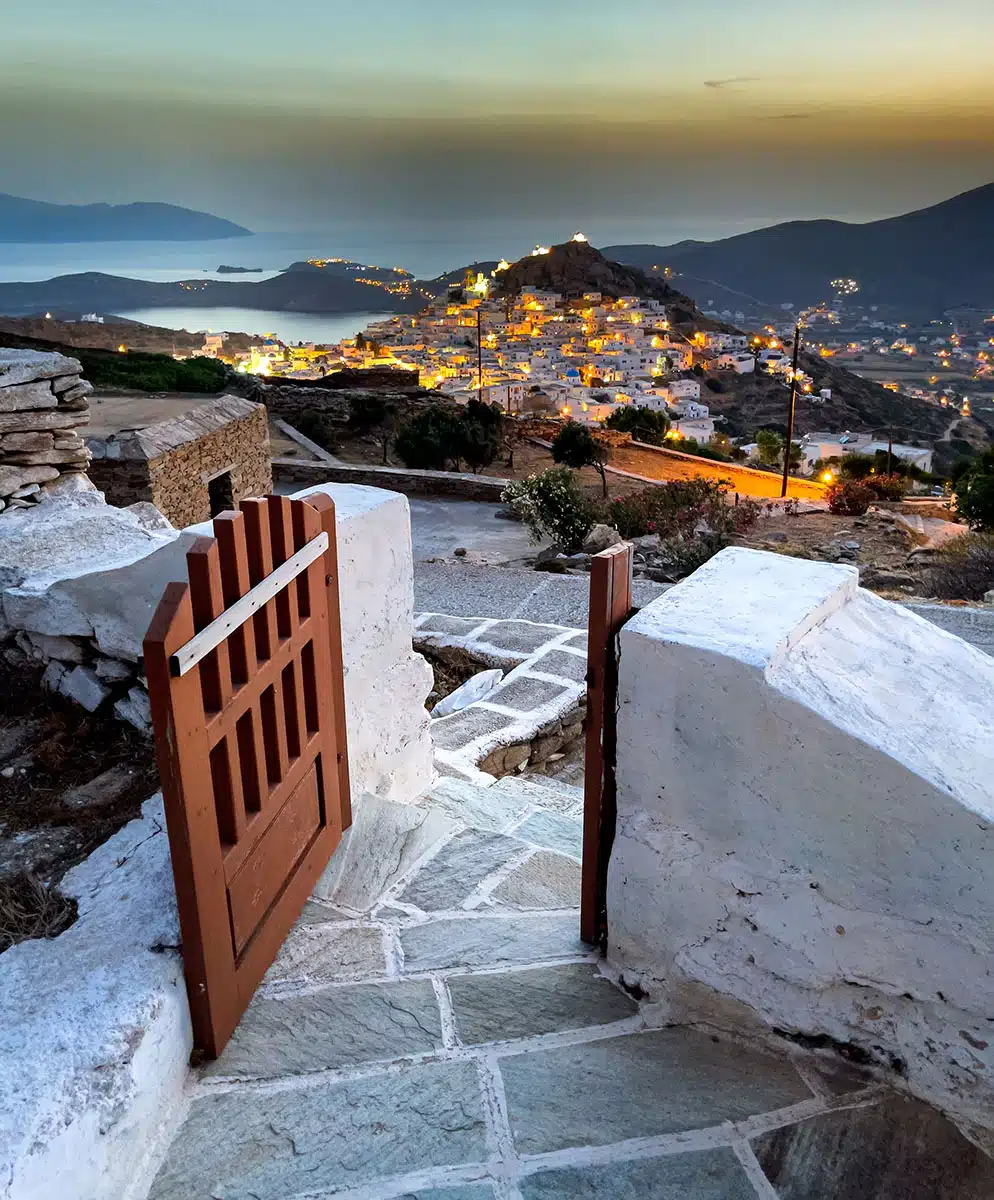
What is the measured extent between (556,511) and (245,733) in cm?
965

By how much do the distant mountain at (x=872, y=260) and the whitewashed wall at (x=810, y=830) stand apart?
128929 mm

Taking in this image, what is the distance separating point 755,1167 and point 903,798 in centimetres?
76

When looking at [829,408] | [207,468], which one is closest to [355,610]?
[207,468]

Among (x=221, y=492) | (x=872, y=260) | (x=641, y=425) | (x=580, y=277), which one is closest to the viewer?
(x=221, y=492)

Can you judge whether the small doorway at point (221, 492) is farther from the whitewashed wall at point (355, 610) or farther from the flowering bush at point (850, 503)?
the flowering bush at point (850, 503)

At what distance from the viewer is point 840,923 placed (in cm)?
186

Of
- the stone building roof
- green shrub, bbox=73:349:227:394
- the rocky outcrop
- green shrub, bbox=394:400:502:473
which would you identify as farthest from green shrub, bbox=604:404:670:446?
the rocky outcrop

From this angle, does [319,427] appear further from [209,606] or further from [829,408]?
[829,408]

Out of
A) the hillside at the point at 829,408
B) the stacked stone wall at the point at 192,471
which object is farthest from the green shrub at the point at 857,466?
the hillside at the point at 829,408

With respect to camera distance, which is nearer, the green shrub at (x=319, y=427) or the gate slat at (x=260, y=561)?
the gate slat at (x=260, y=561)

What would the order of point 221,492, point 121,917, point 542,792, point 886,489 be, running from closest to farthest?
point 121,917 → point 542,792 → point 221,492 → point 886,489

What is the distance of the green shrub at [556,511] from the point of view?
1162 cm

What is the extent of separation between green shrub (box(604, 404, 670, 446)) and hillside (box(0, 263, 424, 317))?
268 ft

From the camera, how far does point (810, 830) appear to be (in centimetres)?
186
